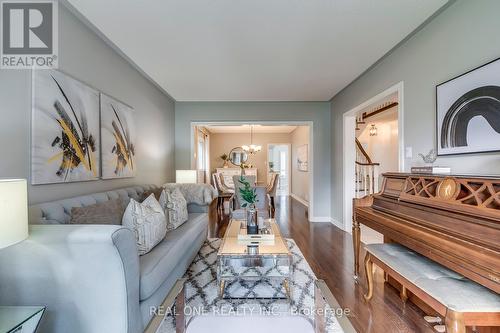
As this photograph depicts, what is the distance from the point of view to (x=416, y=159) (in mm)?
2422

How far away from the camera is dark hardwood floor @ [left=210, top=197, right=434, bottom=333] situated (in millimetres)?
1755

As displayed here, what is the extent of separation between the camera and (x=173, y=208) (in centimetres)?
259

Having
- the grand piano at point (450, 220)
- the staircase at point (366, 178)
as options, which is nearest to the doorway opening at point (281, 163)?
the staircase at point (366, 178)

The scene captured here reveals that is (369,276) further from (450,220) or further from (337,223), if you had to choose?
(337,223)

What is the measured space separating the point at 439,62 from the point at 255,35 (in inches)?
70.1

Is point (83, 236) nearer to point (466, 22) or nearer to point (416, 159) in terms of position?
point (416, 159)

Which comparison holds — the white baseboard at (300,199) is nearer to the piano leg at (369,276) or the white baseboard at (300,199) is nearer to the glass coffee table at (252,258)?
the glass coffee table at (252,258)

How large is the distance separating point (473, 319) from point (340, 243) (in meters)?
2.43

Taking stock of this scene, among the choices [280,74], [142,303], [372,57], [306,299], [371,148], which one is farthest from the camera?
[371,148]

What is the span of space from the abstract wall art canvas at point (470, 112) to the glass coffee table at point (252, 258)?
5.57ft

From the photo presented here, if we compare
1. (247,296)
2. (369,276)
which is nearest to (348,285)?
(369,276)

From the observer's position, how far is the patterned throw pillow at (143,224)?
5.98 ft

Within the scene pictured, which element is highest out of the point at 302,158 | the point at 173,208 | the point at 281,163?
the point at 302,158

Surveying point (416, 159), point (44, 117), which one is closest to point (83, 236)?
point (44, 117)
